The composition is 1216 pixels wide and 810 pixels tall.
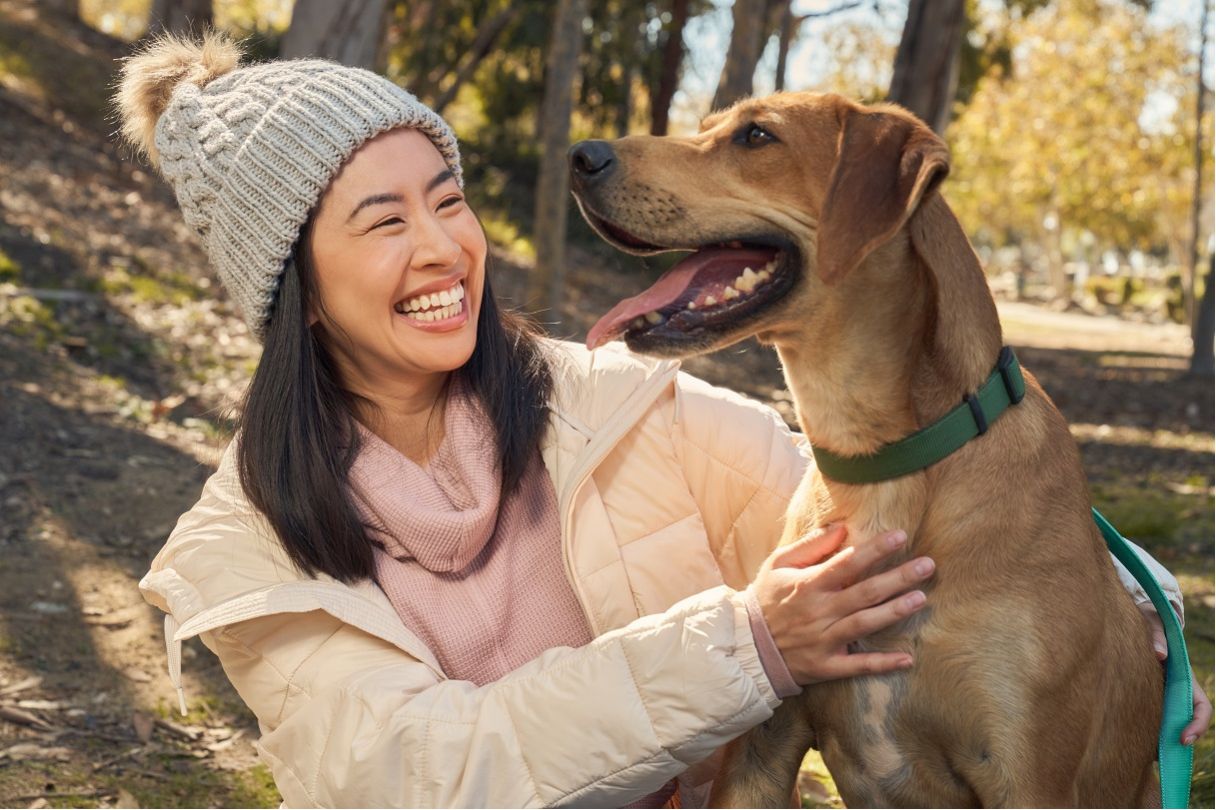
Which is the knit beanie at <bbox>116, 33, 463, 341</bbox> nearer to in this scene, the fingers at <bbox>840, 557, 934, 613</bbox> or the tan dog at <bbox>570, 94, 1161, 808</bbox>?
the tan dog at <bbox>570, 94, 1161, 808</bbox>

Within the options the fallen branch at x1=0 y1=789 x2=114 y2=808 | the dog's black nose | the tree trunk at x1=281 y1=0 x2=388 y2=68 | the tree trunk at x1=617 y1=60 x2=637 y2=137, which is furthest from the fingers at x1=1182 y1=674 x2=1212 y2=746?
the tree trunk at x1=617 y1=60 x2=637 y2=137

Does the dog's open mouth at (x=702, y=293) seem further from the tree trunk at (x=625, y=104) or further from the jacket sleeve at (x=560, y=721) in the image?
Result: the tree trunk at (x=625, y=104)

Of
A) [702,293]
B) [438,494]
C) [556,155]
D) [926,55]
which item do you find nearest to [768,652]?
[702,293]

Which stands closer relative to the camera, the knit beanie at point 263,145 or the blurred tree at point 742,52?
Answer: the knit beanie at point 263,145

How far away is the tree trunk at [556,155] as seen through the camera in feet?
32.2

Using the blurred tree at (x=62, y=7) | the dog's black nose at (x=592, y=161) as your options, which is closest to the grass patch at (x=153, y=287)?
the dog's black nose at (x=592, y=161)

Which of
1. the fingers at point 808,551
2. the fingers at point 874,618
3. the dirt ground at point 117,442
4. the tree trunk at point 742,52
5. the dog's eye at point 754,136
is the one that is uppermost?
the tree trunk at point 742,52

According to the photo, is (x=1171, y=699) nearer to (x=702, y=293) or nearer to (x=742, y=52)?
(x=702, y=293)

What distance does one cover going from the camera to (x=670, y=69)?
18125 millimetres

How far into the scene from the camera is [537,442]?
11.0 ft

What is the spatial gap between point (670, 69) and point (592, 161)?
623 inches

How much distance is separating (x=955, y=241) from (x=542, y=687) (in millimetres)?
1305

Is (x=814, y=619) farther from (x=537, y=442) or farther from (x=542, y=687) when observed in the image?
(x=537, y=442)

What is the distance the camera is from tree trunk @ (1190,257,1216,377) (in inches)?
666
